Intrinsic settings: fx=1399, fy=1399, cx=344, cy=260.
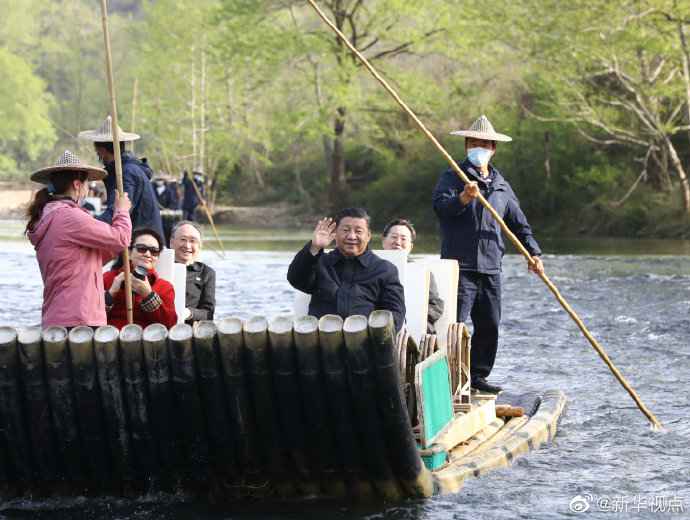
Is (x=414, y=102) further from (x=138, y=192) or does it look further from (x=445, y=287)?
(x=445, y=287)

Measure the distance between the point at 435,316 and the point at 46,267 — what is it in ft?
9.48

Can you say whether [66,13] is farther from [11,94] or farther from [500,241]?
[500,241]

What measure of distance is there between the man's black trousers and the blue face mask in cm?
77

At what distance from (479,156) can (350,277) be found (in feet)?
6.59

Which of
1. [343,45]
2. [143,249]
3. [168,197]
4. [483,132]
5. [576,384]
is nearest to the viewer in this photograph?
[143,249]

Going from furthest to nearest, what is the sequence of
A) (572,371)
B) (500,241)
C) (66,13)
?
(66,13)
(572,371)
(500,241)

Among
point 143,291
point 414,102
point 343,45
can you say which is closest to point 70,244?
point 143,291

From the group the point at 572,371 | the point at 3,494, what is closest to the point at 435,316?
the point at 3,494

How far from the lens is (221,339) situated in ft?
22.0

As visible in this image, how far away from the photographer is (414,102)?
4453 cm

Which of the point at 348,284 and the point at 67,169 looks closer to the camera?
the point at 67,169

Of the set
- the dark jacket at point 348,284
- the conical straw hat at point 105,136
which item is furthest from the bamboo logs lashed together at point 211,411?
the conical straw hat at point 105,136

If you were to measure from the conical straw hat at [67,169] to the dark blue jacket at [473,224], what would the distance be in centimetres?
275

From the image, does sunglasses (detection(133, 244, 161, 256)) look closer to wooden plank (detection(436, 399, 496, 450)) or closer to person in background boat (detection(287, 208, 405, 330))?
person in background boat (detection(287, 208, 405, 330))
